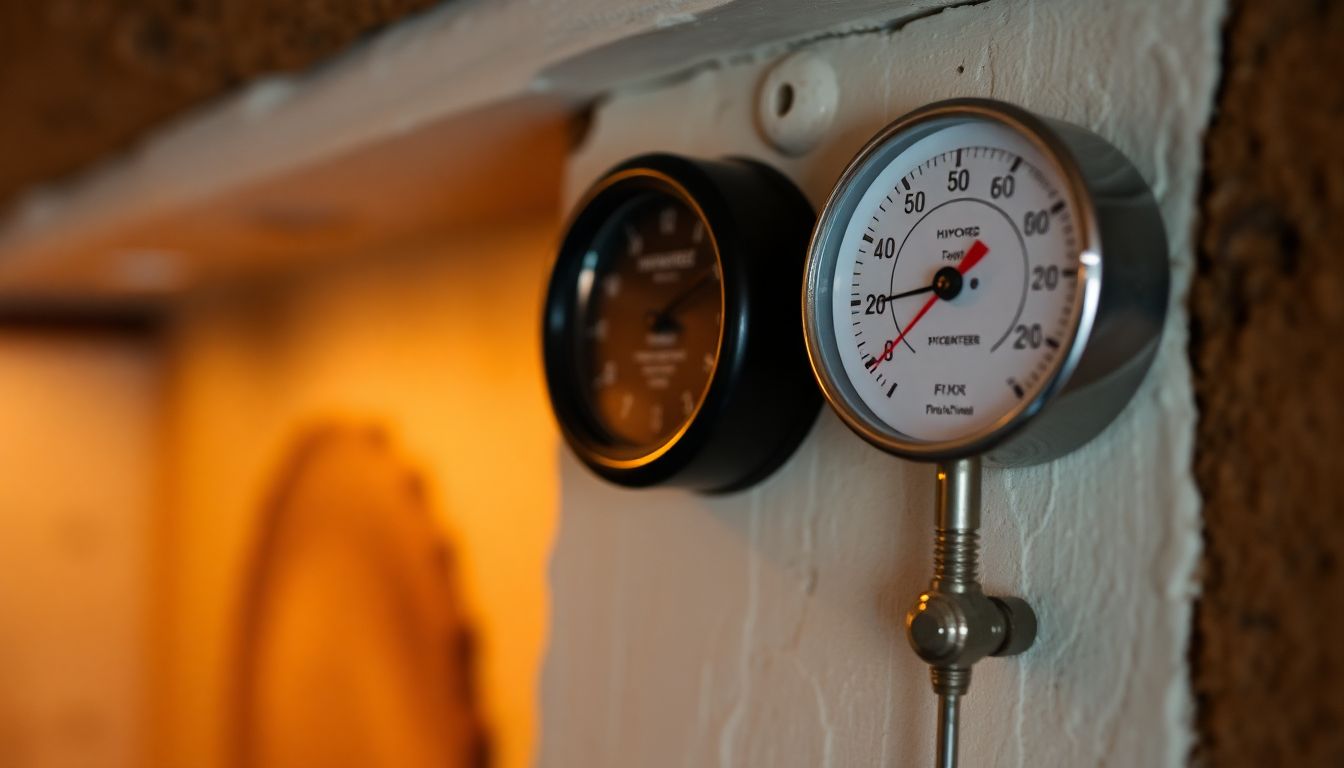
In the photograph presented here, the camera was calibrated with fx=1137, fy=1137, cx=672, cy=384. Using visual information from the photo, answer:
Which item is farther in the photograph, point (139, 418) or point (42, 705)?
point (139, 418)

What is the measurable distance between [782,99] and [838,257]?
201 millimetres

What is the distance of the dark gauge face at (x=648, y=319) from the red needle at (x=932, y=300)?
6.0 inches

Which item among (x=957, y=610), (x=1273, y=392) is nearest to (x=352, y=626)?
(x=957, y=610)

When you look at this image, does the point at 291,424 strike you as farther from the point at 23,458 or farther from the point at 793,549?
the point at 793,549

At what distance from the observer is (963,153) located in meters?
0.70

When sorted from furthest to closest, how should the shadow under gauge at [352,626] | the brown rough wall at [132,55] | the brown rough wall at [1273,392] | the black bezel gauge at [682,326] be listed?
the shadow under gauge at [352,626] → the brown rough wall at [132,55] → the black bezel gauge at [682,326] → the brown rough wall at [1273,392]

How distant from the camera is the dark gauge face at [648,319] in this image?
887 millimetres

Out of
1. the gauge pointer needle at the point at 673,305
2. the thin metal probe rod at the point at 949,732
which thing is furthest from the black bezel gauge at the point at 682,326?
the thin metal probe rod at the point at 949,732

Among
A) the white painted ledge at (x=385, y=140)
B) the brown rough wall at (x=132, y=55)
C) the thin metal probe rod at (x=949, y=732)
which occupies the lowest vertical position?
the thin metal probe rod at (x=949, y=732)

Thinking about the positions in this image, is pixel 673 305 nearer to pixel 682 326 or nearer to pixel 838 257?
pixel 682 326

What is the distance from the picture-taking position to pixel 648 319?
0.93m

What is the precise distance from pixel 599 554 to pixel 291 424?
131cm

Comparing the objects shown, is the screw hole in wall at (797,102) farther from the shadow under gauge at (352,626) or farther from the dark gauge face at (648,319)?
the shadow under gauge at (352,626)

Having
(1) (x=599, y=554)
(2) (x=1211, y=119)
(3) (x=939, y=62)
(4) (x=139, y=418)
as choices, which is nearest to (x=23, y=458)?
(4) (x=139, y=418)
